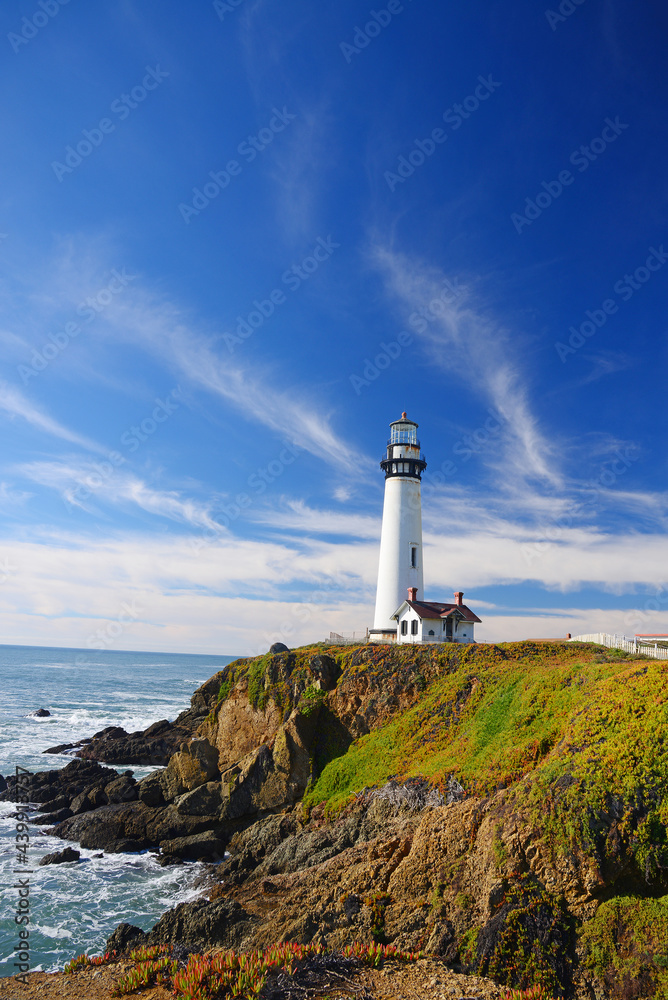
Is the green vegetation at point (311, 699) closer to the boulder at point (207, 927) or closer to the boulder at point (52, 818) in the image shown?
the boulder at point (207, 927)

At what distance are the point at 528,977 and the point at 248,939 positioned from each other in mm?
6898

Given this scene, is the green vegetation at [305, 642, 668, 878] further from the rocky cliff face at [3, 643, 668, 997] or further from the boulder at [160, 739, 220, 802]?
the boulder at [160, 739, 220, 802]

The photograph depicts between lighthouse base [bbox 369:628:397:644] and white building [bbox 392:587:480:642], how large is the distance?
471mm

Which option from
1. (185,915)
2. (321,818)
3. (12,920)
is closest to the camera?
(185,915)

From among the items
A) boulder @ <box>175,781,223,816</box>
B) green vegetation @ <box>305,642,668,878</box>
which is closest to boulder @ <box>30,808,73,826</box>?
boulder @ <box>175,781,223,816</box>

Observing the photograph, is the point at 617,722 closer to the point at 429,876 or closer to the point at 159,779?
the point at 429,876

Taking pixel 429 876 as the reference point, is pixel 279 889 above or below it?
below

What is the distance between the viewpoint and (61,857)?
22.1m

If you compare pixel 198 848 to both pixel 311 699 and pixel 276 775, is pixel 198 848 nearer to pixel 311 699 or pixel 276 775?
pixel 276 775

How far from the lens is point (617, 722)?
14367 mm

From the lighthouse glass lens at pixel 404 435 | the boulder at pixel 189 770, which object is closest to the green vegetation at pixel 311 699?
the boulder at pixel 189 770

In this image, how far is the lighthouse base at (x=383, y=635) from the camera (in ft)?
107

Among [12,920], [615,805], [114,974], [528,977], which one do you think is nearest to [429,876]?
[528,977]

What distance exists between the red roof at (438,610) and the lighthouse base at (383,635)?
2315 mm
